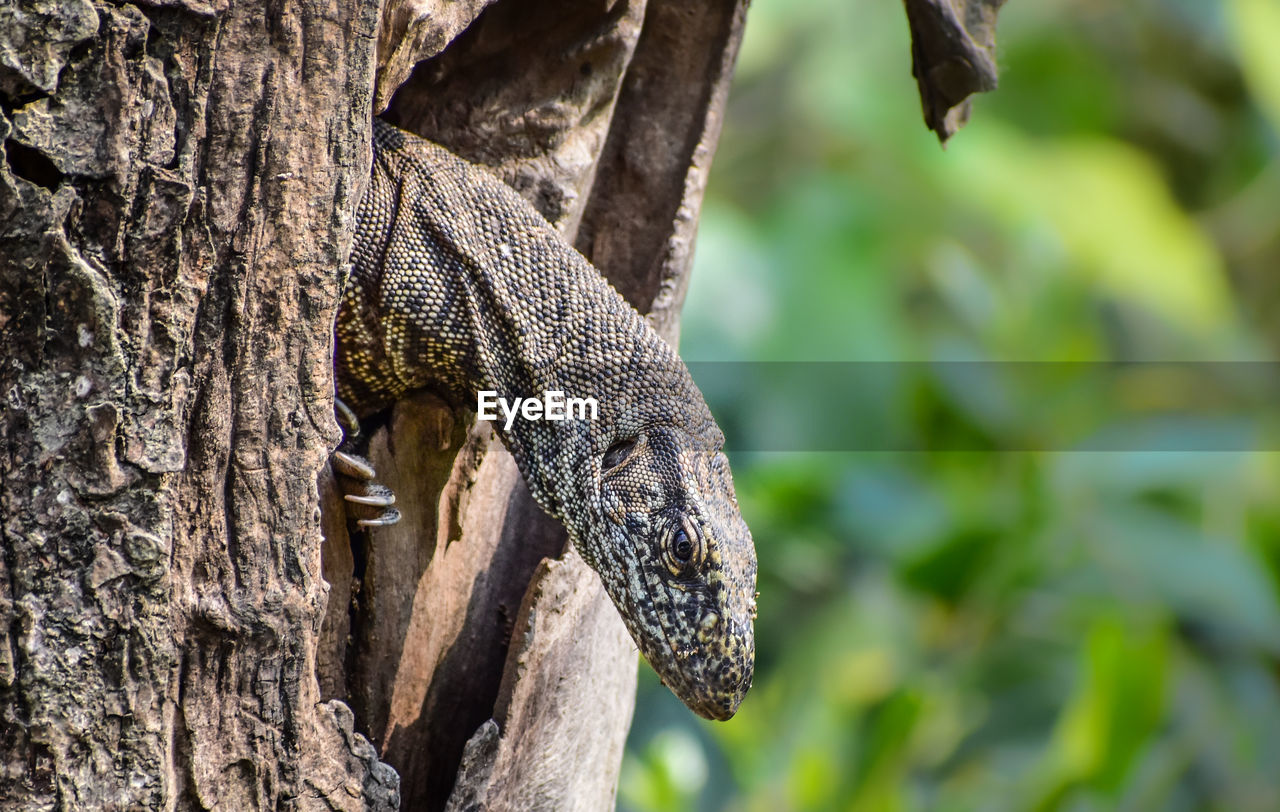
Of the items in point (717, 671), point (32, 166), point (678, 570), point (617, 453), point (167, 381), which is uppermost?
point (32, 166)

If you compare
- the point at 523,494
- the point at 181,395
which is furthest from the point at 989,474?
the point at 181,395

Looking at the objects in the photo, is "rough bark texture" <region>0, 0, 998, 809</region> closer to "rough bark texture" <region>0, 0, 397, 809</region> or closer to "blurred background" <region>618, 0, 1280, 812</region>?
"rough bark texture" <region>0, 0, 397, 809</region>

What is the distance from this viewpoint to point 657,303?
9.74ft

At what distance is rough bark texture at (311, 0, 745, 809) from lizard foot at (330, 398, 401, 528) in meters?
0.09

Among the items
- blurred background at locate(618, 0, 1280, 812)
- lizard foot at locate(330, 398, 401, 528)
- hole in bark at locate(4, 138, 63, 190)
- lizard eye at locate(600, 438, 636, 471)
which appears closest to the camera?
hole in bark at locate(4, 138, 63, 190)

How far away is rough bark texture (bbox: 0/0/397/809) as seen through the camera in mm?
1792

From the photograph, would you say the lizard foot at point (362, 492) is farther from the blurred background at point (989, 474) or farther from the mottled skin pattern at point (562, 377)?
the blurred background at point (989, 474)

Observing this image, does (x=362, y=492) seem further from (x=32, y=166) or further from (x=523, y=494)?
(x=32, y=166)

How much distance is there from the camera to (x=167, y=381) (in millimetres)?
1889

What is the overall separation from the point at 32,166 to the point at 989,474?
630cm

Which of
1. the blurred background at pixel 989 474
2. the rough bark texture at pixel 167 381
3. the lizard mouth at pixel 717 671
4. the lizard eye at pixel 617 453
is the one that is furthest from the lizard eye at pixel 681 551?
the blurred background at pixel 989 474

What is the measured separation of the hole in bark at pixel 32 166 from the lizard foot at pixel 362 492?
2.50 feet

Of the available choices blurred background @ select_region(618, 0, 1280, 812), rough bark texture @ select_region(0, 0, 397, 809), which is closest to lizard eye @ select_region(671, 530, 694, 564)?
rough bark texture @ select_region(0, 0, 397, 809)

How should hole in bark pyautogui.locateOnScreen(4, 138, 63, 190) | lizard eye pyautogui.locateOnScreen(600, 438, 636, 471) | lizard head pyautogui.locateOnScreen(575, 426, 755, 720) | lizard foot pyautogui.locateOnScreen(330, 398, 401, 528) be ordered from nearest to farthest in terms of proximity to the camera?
hole in bark pyautogui.locateOnScreen(4, 138, 63, 190) < lizard foot pyautogui.locateOnScreen(330, 398, 401, 528) < lizard head pyautogui.locateOnScreen(575, 426, 755, 720) < lizard eye pyautogui.locateOnScreen(600, 438, 636, 471)
